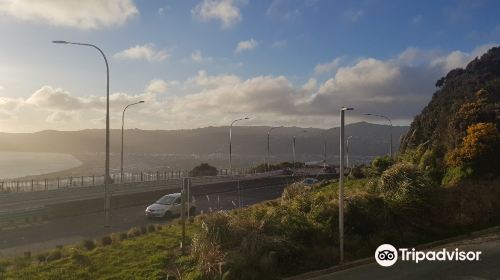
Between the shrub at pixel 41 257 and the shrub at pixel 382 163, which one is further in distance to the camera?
the shrub at pixel 382 163

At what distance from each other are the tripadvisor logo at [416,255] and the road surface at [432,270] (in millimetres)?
250

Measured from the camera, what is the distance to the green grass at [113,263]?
13812 millimetres

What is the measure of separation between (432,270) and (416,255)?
68.6 inches

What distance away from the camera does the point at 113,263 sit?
598 inches

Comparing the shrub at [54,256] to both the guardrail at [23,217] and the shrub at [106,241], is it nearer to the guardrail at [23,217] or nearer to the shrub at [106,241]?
the shrub at [106,241]

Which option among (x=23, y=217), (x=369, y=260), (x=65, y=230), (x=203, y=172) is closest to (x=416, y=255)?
(x=369, y=260)

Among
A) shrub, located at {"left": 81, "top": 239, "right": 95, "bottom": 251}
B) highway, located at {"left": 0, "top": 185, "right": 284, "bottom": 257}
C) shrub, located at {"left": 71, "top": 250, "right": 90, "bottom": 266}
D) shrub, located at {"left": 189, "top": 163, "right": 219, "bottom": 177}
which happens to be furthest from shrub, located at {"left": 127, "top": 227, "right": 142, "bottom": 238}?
shrub, located at {"left": 189, "top": 163, "right": 219, "bottom": 177}

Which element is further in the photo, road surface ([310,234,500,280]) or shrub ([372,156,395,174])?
shrub ([372,156,395,174])

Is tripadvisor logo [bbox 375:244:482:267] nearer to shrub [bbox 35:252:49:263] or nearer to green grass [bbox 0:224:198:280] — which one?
green grass [bbox 0:224:198:280]

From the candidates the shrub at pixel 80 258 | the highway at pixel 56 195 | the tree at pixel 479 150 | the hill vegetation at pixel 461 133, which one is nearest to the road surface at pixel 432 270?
the shrub at pixel 80 258

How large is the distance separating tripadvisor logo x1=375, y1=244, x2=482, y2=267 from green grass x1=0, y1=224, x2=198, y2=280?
5.58 metres

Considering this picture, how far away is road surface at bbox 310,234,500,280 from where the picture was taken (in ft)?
40.6

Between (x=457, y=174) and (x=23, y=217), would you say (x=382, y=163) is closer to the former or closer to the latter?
(x=457, y=174)

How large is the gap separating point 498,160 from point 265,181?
3487 cm
